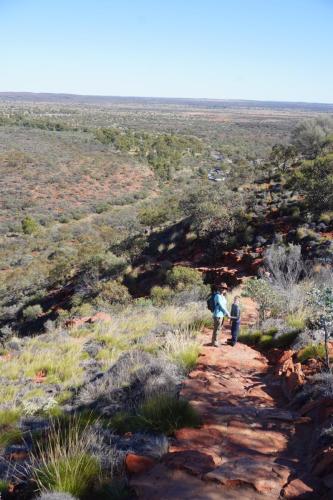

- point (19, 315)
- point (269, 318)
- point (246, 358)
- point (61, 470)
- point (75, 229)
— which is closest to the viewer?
point (61, 470)

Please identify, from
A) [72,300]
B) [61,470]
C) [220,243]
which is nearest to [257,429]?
[61,470]

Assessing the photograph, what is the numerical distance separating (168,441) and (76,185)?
43.4 metres

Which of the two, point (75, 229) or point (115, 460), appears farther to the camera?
point (75, 229)

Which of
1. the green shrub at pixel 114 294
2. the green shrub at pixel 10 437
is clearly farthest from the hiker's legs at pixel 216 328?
the green shrub at pixel 114 294

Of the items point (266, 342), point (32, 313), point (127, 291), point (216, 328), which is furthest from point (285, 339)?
point (32, 313)

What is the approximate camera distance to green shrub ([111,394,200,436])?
4621 millimetres

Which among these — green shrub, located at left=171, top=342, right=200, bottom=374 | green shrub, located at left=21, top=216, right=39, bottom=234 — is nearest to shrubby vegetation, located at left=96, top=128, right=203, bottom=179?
green shrub, located at left=21, top=216, right=39, bottom=234

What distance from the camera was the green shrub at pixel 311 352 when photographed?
624cm

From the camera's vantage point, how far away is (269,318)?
29.9 ft

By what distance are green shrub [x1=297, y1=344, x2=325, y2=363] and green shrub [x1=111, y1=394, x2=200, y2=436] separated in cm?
224

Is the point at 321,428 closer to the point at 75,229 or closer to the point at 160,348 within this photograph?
the point at 160,348

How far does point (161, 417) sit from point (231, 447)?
2.76 feet

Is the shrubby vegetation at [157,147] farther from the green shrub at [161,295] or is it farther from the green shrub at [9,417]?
the green shrub at [9,417]

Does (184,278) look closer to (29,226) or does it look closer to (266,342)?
(266,342)
